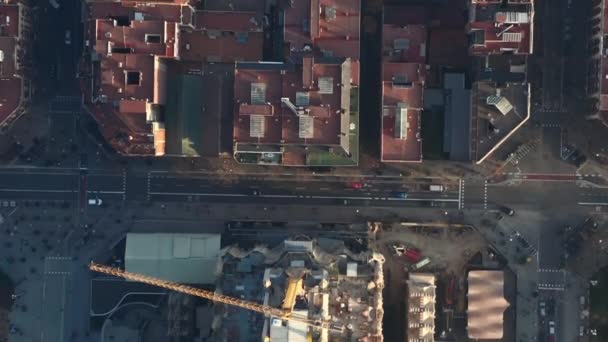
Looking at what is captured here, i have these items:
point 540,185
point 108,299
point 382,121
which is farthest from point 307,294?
point 540,185

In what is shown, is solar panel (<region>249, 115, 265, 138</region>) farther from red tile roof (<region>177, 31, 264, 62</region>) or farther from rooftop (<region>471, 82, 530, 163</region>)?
rooftop (<region>471, 82, 530, 163</region>)

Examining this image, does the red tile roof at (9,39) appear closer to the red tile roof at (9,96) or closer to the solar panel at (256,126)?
the red tile roof at (9,96)

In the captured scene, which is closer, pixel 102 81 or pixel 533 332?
pixel 102 81

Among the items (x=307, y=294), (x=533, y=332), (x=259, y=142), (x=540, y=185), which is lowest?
(x=533, y=332)

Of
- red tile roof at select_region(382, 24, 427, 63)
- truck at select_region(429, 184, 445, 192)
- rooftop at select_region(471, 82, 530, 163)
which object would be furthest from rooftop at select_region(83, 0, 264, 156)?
truck at select_region(429, 184, 445, 192)

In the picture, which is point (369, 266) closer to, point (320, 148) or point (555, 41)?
point (320, 148)

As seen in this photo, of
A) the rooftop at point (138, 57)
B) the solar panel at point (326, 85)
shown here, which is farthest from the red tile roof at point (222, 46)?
the solar panel at point (326, 85)
